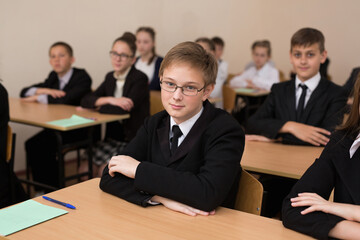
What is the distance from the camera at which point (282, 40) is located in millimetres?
6844

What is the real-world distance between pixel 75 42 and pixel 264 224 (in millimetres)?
4152

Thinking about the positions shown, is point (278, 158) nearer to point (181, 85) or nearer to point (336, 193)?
point (336, 193)

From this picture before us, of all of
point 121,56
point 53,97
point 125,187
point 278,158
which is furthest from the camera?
point 53,97

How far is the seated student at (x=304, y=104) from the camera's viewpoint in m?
2.72

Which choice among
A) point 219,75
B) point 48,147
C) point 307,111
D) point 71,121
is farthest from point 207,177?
point 219,75

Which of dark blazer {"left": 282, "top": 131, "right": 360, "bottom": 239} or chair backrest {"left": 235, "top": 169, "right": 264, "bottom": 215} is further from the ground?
dark blazer {"left": 282, "top": 131, "right": 360, "bottom": 239}

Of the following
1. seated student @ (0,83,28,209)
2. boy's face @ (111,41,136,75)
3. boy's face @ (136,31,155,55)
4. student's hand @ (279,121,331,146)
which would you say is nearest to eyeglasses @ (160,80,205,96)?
student's hand @ (279,121,331,146)

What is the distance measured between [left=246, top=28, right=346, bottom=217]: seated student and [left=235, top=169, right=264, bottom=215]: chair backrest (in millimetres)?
1044

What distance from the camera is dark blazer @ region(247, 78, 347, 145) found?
Answer: 9.05 feet

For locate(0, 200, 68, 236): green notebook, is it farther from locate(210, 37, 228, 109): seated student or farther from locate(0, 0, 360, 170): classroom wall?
locate(210, 37, 228, 109): seated student

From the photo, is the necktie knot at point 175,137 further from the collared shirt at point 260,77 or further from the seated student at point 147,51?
the collared shirt at point 260,77

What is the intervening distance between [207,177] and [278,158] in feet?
3.04

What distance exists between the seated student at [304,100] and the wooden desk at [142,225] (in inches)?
54.4

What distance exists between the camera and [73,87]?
407cm
